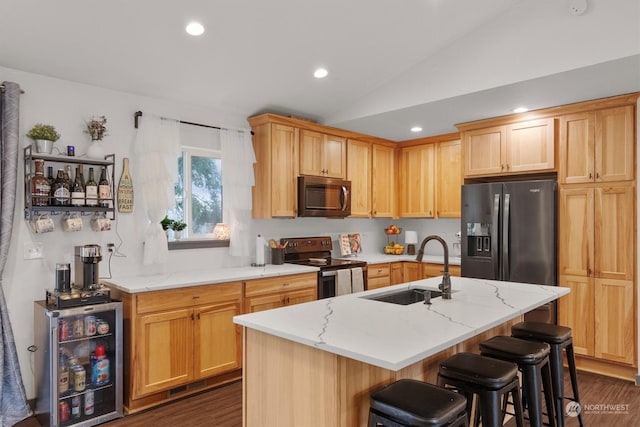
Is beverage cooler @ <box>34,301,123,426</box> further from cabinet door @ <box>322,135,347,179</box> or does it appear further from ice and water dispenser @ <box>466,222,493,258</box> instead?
ice and water dispenser @ <box>466,222,493,258</box>

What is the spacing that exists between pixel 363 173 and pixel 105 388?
348 cm

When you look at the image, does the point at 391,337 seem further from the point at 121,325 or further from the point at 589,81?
the point at 589,81

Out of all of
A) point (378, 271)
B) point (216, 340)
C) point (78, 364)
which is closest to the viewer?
point (78, 364)

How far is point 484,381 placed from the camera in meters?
1.80

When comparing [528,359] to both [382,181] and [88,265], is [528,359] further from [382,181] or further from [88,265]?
[382,181]

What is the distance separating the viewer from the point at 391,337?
1732 mm

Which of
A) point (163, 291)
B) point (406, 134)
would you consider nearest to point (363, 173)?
point (406, 134)

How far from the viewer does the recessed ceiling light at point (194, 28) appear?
288 cm

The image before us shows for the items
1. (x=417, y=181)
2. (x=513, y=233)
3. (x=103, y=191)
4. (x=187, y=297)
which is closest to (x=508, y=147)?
(x=513, y=233)

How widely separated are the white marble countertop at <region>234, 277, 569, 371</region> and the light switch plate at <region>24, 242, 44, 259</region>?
1.87 meters

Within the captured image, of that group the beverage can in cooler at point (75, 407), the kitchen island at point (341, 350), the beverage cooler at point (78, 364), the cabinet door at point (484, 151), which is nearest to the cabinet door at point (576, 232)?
the cabinet door at point (484, 151)

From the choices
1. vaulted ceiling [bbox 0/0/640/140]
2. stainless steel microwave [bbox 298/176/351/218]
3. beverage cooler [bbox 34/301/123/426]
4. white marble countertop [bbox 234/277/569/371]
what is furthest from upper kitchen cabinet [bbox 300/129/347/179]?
beverage cooler [bbox 34/301/123/426]

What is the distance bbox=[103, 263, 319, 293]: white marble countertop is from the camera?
10.1 feet

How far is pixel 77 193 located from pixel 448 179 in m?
3.92
